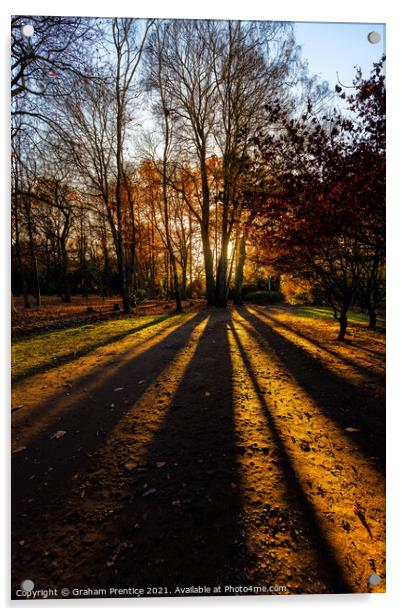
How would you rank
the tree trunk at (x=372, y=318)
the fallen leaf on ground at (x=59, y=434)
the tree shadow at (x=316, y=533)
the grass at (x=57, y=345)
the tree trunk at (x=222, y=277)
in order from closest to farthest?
the tree shadow at (x=316, y=533), the fallen leaf on ground at (x=59, y=434), the grass at (x=57, y=345), the tree trunk at (x=372, y=318), the tree trunk at (x=222, y=277)

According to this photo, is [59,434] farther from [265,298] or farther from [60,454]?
[265,298]

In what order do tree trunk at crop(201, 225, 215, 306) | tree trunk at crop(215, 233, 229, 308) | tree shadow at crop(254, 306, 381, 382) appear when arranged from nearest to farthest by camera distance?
1. tree shadow at crop(254, 306, 381, 382)
2. tree trunk at crop(215, 233, 229, 308)
3. tree trunk at crop(201, 225, 215, 306)

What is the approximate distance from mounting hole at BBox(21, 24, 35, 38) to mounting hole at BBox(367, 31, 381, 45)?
2820 mm

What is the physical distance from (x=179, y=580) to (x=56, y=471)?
1.00 metres

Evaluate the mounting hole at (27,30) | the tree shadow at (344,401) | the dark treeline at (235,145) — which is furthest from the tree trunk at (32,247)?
the tree shadow at (344,401)

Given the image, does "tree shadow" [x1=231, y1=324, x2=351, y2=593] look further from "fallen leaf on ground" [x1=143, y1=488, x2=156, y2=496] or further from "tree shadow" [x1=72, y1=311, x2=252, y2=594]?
"fallen leaf on ground" [x1=143, y1=488, x2=156, y2=496]

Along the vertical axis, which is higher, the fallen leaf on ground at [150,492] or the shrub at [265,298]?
the shrub at [265,298]

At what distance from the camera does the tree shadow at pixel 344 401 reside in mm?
1998

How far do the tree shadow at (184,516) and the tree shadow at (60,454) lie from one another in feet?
1.46

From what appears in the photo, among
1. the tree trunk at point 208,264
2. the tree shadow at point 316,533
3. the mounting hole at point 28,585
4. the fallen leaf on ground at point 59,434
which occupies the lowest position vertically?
the mounting hole at point 28,585

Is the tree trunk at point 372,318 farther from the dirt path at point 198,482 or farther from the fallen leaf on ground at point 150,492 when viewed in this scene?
the fallen leaf on ground at point 150,492

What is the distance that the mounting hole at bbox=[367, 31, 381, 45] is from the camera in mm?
2078

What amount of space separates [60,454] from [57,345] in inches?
85.0

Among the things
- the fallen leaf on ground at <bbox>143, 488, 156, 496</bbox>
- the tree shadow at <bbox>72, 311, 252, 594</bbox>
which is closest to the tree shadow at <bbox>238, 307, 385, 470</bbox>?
the tree shadow at <bbox>72, 311, 252, 594</bbox>
